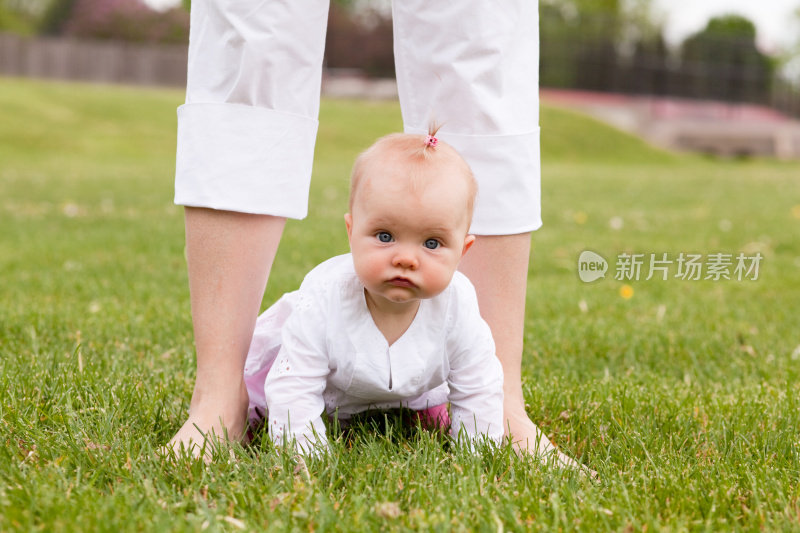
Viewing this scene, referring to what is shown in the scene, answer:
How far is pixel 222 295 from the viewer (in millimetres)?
1982

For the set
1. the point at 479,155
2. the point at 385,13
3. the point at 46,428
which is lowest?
the point at 46,428

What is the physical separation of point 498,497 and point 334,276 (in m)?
0.60

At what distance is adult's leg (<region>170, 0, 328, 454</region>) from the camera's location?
1923 mm

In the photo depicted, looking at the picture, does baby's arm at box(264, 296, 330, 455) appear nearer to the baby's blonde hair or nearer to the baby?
the baby

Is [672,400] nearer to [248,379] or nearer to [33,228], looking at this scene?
[248,379]

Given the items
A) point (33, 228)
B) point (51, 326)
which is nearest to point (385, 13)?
point (33, 228)

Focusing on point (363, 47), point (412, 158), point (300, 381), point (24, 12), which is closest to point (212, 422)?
point (300, 381)

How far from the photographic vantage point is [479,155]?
2.10m

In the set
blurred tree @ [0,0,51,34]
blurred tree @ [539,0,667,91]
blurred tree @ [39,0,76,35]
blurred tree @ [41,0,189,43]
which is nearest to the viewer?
blurred tree @ [539,0,667,91]

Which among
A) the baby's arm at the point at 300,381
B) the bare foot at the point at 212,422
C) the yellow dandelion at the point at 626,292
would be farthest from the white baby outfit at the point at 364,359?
the yellow dandelion at the point at 626,292

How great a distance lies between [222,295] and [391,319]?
0.38m

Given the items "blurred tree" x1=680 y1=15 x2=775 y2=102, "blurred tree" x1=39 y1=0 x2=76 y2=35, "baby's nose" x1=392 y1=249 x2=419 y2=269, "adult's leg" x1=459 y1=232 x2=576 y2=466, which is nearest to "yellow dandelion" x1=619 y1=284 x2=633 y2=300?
"adult's leg" x1=459 y1=232 x2=576 y2=466

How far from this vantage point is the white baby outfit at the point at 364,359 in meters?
1.90

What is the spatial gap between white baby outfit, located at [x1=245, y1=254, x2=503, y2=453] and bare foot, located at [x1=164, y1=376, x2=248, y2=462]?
4.2 inches
